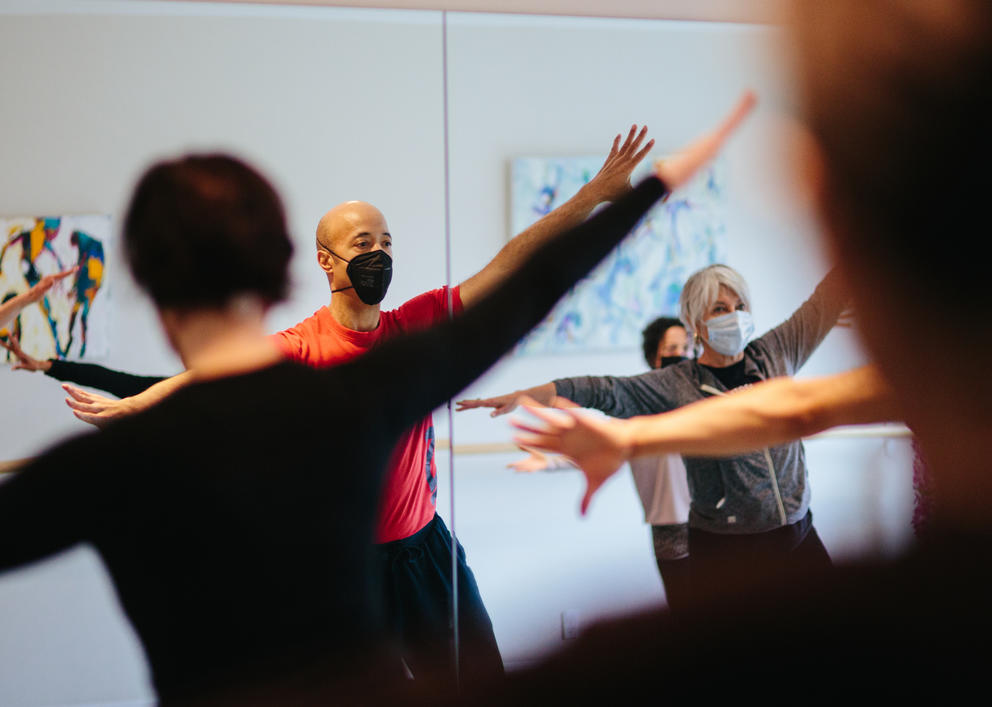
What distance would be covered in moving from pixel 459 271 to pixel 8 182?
743 mm

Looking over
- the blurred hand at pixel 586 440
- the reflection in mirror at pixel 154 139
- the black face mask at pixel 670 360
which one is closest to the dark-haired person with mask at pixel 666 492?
the black face mask at pixel 670 360

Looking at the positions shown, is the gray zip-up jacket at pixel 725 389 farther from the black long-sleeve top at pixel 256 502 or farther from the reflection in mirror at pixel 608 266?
the black long-sleeve top at pixel 256 502

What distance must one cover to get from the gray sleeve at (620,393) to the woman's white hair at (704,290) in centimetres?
12

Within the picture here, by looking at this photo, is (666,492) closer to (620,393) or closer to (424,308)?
(620,393)

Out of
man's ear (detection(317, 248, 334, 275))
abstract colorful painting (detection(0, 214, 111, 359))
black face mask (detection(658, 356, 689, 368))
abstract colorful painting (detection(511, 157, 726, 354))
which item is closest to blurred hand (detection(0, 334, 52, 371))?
abstract colorful painting (detection(0, 214, 111, 359))

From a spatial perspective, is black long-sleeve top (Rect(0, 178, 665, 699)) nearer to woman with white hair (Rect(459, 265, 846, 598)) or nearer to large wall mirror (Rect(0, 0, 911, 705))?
large wall mirror (Rect(0, 0, 911, 705))

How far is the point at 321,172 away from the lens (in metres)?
1.20

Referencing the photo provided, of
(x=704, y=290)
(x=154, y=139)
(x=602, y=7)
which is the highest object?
(x=602, y=7)

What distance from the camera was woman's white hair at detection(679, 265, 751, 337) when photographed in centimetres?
135

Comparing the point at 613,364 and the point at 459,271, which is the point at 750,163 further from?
the point at 459,271

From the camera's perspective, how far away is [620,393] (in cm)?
134

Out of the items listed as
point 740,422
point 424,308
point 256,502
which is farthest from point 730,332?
point 256,502

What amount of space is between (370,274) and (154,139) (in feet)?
1.49

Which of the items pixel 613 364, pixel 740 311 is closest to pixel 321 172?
pixel 613 364
